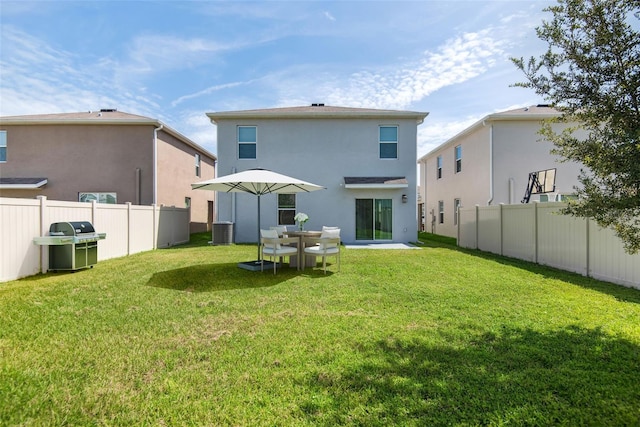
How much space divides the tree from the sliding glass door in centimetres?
1131

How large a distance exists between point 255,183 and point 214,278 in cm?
288

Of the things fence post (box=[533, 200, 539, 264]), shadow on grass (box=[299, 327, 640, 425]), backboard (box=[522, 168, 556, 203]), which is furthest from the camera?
backboard (box=[522, 168, 556, 203])

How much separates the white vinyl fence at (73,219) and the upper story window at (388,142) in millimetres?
11153

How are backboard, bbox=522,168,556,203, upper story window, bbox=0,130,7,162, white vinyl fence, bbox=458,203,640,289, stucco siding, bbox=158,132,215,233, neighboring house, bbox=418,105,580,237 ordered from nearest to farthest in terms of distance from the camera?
white vinyl fence, bbox=458,203,640,289 → backboard, bbox=522,168,556,203 → neighboring house, bbox=418,105,580,237 → upper story window, bbox=0,130,7,162 → stucco siding, bbox=158,132,215,233

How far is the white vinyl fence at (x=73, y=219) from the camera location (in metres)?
7.09

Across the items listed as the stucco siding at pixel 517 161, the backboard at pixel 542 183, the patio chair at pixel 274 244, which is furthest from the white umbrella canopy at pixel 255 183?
the stucco siding at pixel 517 161

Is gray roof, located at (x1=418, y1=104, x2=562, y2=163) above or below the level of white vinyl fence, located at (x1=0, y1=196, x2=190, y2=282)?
above

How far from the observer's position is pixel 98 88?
1630 cm

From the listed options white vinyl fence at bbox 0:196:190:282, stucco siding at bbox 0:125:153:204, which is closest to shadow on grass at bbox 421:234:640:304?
white vinyl fence at bbox 0:196:190:282

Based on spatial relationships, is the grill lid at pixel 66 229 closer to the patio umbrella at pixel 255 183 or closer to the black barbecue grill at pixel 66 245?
the black barbecue grill at pixel 66 245

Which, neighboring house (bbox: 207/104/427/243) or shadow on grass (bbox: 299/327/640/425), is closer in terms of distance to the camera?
shadow on grass (bbox: 299/327/640/425)

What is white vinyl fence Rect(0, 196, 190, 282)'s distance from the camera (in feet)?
23.3

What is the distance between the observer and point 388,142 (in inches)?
601

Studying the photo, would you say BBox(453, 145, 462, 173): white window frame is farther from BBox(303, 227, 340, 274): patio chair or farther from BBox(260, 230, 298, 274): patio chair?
BBox(260, 230, 298, 274): patio chair
